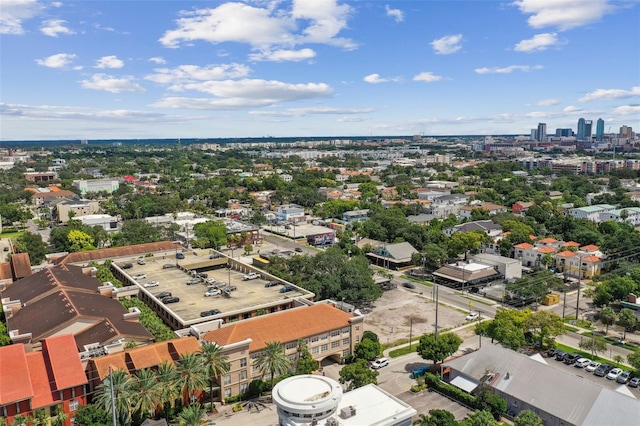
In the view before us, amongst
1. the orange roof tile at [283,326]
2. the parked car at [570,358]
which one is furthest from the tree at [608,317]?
the orange roof tile at [283,326]

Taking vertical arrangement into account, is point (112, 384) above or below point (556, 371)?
above

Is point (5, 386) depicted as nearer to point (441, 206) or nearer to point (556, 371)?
point (556, 371)

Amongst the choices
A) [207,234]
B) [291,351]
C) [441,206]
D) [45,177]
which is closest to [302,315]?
[291,351]

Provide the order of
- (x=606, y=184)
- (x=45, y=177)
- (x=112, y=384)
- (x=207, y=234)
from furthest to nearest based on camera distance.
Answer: (x=45, y=177) < (x=606, y=184) < (x=207, y=234) < (x=112, y=384)

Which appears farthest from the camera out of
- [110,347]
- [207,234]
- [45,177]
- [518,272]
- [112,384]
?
[45,177]

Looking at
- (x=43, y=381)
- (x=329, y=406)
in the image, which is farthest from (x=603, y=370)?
(x=43, y=381)

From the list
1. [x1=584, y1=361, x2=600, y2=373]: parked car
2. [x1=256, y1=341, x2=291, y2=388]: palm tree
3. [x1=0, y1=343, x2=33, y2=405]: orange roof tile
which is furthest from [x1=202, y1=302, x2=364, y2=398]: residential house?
[x1=584, y1=361, x2=600, y2=373]: parked car

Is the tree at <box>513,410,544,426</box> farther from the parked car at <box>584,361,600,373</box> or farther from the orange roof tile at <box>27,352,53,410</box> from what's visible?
the orange roof tile at <box>27,352,53,410</box>
